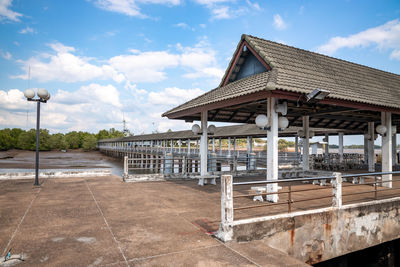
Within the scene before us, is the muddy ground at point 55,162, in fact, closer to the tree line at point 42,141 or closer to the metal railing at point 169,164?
the metal railing at point 169,164

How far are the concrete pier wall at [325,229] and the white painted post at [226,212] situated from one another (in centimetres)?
10

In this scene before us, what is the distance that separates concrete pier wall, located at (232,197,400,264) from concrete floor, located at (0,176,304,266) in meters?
0.39

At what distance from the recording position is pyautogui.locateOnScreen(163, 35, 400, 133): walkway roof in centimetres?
665

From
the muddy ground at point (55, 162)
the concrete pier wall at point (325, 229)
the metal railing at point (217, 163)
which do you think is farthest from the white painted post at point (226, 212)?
the muddy ground at point (55, 162)

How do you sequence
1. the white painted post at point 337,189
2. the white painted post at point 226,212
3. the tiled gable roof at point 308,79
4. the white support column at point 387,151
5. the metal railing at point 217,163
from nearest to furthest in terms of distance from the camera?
the white painted post at point 226,212
the white painted post at point 337,189
the tiled gable roof at point 308,79
the white support column at point 387,151
the metal railing at point 217,163

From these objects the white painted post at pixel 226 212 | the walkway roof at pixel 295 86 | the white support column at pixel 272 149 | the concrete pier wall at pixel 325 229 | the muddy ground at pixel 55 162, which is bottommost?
the muddy ground at pixel 55 162

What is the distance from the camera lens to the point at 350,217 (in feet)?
19.6

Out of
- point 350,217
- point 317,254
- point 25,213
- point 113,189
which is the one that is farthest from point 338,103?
point 25,213

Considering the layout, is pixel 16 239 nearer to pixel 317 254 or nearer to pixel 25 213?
pixel 25 213

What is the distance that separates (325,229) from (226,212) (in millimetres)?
2714

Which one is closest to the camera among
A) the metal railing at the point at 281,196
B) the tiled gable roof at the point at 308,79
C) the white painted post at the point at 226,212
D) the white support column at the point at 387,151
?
the white painted post at the point at 226,212

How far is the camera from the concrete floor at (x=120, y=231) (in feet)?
11.9

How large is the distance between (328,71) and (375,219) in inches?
202

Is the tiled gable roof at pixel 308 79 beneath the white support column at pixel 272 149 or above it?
above
